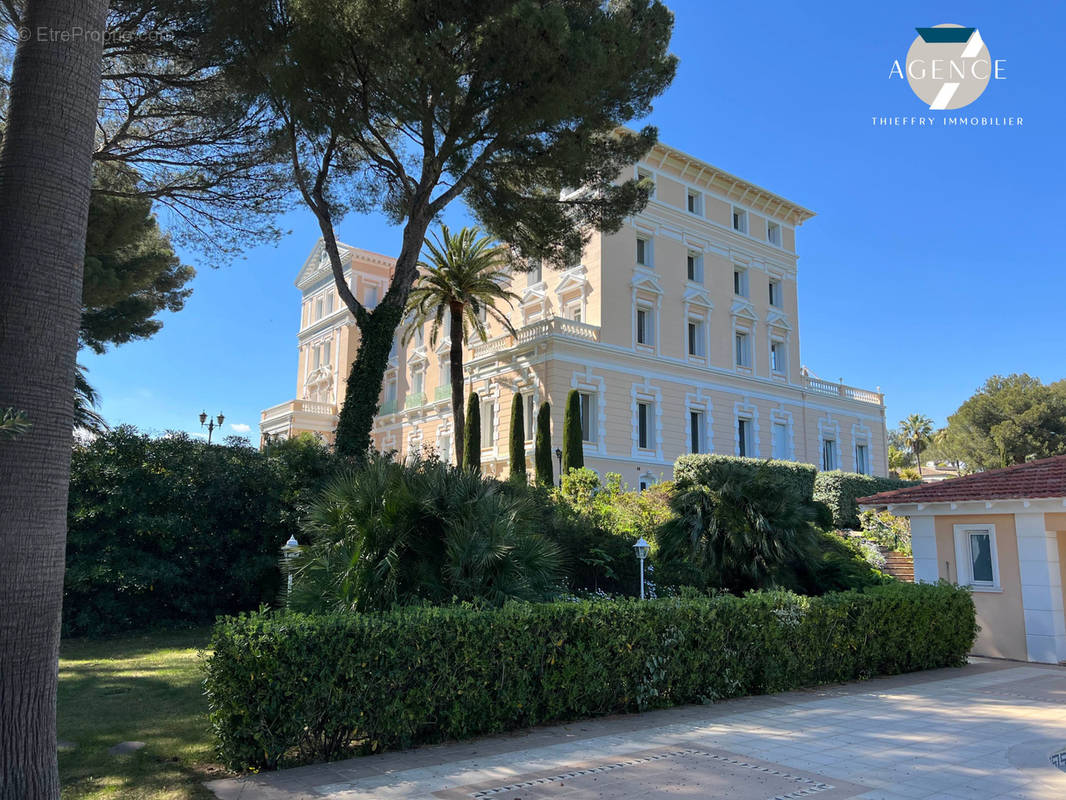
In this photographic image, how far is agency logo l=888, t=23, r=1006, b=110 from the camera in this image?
610 inches

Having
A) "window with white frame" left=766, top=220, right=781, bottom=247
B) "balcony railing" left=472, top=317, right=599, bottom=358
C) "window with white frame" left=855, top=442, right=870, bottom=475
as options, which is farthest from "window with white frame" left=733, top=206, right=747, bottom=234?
"window with white frame" left=855, top=442, right=870, bottom=475

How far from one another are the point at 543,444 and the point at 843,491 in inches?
456

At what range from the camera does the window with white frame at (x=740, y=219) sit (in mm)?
35406

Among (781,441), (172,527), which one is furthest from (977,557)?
(781,441)

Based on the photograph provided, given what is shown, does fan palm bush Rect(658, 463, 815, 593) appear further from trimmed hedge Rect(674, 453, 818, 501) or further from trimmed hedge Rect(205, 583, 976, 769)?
trimmed hedge Rect(674, 453, 818, 501)

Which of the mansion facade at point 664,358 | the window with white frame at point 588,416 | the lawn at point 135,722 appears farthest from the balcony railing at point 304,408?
the lawn at point 135,722

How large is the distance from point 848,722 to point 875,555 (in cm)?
1487

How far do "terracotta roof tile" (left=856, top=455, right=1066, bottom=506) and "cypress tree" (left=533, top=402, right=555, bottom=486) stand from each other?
1272 cm

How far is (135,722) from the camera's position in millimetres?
7223

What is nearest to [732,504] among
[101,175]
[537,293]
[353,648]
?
[353,648]

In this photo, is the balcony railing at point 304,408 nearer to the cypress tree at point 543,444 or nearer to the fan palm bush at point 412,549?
the cypress tree at point 543,444

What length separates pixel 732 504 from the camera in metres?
11.7

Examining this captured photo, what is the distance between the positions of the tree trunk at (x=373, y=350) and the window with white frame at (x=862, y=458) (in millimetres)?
28999

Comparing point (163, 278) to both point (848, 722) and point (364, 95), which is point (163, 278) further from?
point (848, 722)
